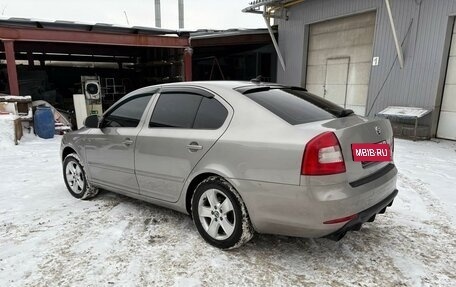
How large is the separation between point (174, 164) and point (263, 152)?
97cm

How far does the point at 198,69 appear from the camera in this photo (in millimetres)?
19188

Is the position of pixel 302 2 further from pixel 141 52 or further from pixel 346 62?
pixel 141 52

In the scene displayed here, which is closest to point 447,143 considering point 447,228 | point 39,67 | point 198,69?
point 447,228

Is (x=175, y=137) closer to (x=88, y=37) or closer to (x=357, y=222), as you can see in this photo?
(x=357, y=222)

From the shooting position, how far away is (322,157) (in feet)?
7.44

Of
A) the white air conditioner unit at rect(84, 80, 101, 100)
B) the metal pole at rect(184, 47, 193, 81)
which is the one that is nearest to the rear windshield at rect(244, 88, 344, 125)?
the metal pole at rect(184, 47, 193, 81)

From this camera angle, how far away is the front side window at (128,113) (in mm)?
3521

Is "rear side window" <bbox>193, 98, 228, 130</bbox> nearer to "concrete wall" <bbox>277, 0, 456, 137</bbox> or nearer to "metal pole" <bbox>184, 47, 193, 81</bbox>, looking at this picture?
"concrete wall" <bbox>277, 0, 456, 137</bbox>

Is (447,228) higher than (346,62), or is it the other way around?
(346,62)

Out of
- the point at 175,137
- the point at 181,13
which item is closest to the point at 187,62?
the point at 175,137

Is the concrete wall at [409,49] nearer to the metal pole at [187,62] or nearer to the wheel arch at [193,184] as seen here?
the metal pole at [187,62]

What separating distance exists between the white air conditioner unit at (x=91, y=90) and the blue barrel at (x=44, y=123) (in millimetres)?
3556

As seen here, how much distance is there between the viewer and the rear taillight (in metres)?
2.25

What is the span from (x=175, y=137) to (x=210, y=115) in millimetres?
398
